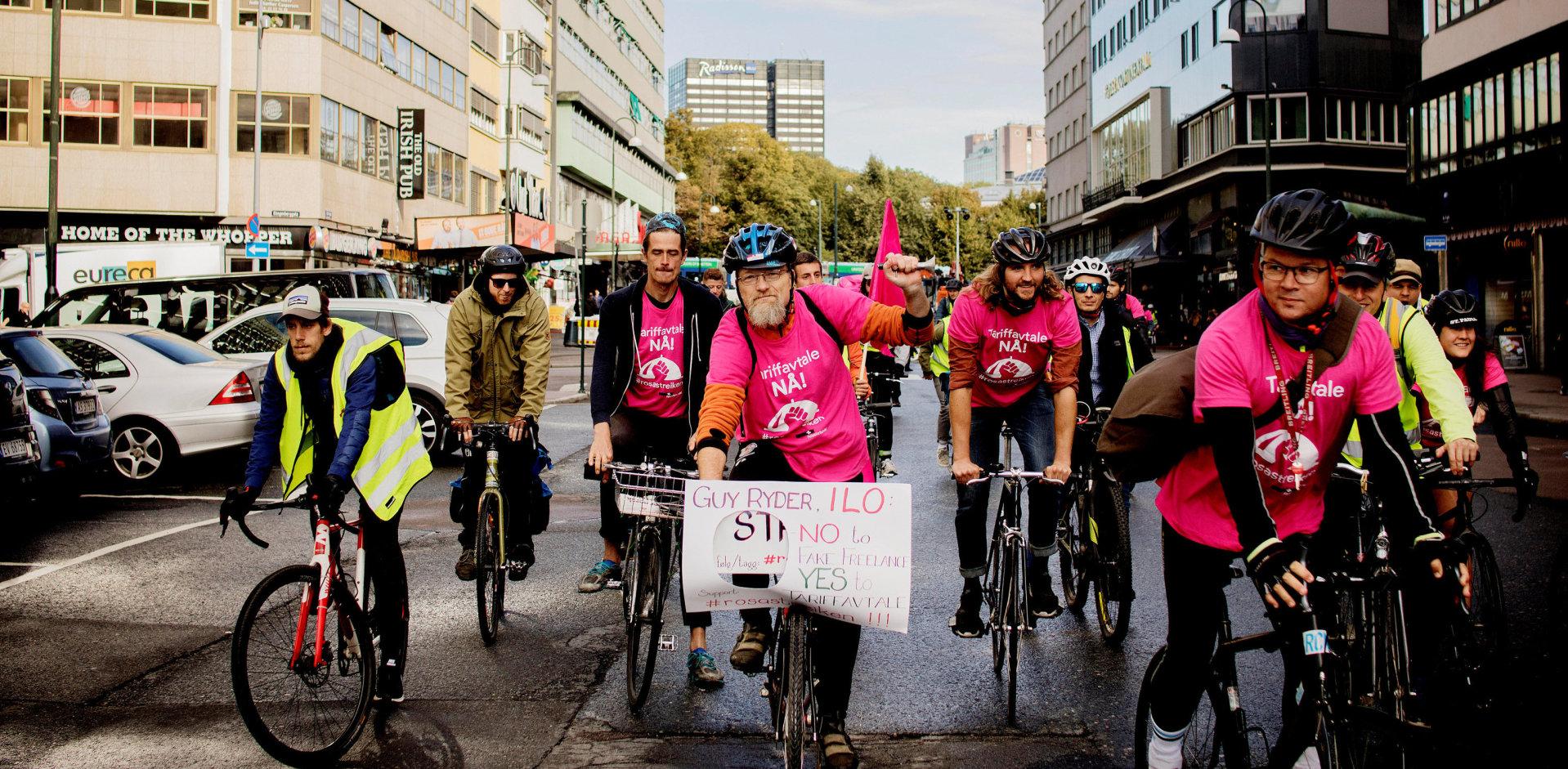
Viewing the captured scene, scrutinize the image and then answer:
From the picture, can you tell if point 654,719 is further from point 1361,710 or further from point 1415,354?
point 1415,354

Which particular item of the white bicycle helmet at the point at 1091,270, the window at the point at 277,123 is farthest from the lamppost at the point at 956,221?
the white bicycle helmet at the point at 1091,270

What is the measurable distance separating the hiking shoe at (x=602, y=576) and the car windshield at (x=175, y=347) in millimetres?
7992

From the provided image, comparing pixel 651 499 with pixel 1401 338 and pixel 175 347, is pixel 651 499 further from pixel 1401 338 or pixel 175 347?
pixel 175 347

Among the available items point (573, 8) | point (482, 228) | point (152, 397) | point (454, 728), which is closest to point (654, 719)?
point (454, 728)

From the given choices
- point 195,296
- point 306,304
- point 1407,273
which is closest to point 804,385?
point 306,304

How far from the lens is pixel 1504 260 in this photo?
32.6m

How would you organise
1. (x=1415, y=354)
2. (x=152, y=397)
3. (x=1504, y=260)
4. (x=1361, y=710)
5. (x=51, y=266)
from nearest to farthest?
(x=1361, y=710)
(x=1415, y=354)
(x=152, y=397)
(x=51, y=266)
(x=1504, y=260)

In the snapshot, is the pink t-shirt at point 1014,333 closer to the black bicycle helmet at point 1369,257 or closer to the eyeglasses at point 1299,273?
the black bicycle helmet at point 1369,257

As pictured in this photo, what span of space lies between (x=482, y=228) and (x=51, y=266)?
45.4 ft

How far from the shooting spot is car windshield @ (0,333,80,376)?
1131 cm

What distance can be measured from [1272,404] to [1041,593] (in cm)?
310

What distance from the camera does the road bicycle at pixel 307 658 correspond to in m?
4.66

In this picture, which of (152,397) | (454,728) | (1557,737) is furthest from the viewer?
(152,397)

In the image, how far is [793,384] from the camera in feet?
15.6
